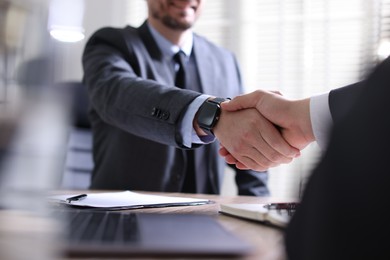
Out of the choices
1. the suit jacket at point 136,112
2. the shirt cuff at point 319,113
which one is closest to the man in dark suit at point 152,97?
the suit jacket at point 136,112

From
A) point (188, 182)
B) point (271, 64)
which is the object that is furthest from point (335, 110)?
point (271, 64)

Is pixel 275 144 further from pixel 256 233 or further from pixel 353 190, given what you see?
pixel 353 190

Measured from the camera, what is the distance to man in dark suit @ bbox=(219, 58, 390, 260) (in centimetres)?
29

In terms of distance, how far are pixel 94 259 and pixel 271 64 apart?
6.48 feet

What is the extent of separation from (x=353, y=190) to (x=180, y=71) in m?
1.50

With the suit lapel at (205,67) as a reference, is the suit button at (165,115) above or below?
below

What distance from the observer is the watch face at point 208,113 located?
1.16 meters

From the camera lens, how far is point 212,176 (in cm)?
174

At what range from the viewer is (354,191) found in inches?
11.6

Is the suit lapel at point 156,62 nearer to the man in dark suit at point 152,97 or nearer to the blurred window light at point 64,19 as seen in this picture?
the man in dark suit at point 152,97

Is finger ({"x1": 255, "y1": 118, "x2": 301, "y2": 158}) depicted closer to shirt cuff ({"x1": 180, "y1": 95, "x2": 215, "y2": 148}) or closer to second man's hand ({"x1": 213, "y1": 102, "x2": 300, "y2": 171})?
second man's hand ({"x1": 213, "y1": 102, "x2": 300, "y2": 171})

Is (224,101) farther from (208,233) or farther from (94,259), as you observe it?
(94,259)

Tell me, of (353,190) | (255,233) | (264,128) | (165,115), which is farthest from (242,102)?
(353,190)

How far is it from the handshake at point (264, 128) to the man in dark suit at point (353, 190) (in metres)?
0.70
